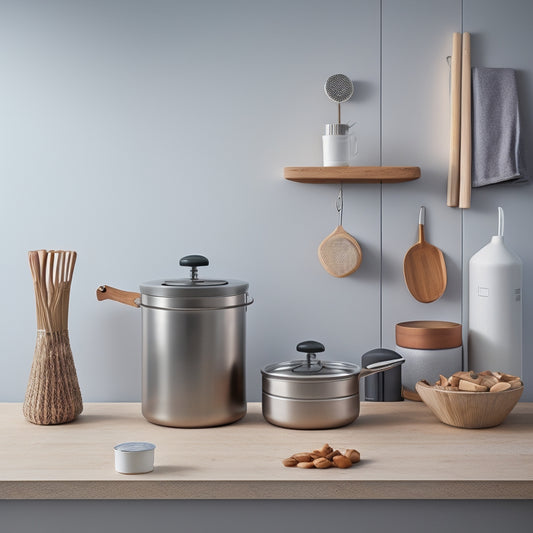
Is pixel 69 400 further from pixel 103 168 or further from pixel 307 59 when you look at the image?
pixel 307 59

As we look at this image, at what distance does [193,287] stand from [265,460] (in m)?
0.39

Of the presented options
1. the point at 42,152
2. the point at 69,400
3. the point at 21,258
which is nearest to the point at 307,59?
the point at 42,152

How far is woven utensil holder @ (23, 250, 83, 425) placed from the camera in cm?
150

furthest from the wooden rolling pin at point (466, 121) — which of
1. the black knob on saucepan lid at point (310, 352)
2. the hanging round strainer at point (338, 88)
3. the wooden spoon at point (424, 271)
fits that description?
the black knob on saucepan lid at point (310, 352)

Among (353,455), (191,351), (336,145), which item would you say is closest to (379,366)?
(353,455)

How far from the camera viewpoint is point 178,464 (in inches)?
48.4

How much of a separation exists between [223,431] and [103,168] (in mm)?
752

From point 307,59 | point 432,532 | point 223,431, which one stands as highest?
point 307,59

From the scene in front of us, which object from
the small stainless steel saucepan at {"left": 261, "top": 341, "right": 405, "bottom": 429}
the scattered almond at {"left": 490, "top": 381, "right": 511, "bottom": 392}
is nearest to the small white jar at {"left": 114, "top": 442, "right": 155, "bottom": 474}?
the small stainless steel saucepan at {"left": 261, "top": 341, "right": 405, "bottom": 429}

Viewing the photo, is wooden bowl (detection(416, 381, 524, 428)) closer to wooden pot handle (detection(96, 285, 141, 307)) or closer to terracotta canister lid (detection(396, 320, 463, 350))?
terracotta canister lid (detection(396, 320, 463, 350))

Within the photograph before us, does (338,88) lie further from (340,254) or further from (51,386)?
(51,386)

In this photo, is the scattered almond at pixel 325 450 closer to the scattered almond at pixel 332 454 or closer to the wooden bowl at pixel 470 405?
the scattered almond at pixel 332 454

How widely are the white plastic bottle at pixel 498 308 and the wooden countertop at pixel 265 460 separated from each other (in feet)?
0.46

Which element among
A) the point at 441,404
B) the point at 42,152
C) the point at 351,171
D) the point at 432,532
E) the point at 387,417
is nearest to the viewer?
the point at 432,532
